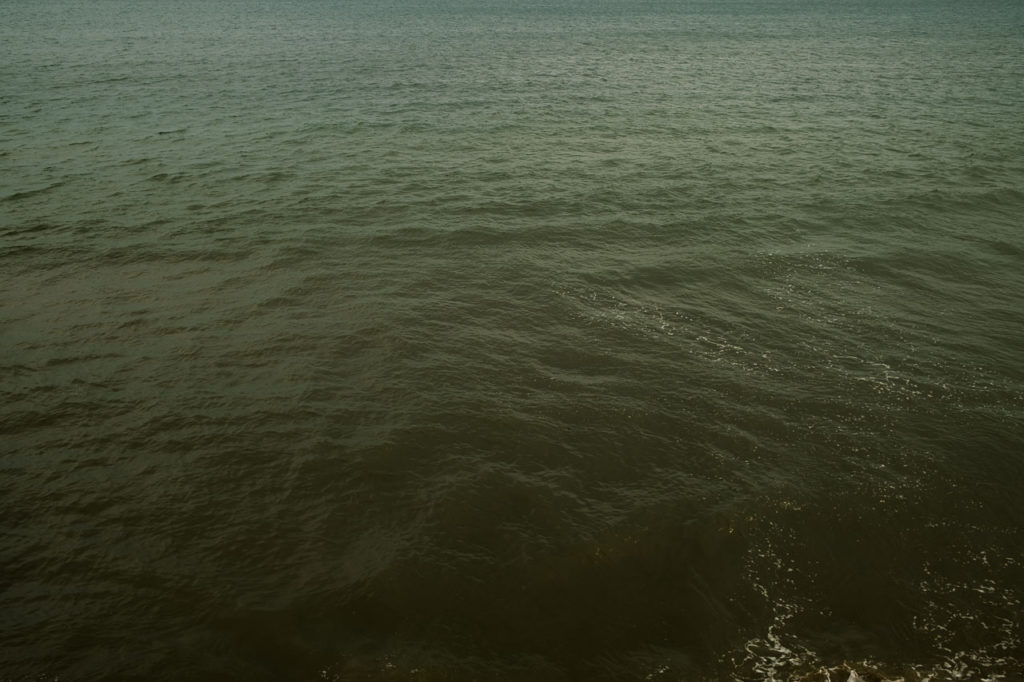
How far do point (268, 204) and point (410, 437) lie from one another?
1339cm

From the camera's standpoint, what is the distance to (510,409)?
11.7 m

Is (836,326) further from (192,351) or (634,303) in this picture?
(192,351)

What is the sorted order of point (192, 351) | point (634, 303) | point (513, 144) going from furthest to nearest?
point (513, 144), point (634, 303), point (192, 351)

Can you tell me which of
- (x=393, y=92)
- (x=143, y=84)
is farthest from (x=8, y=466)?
(x=143, y=84)

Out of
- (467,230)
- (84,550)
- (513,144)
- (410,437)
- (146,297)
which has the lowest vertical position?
(84,550)

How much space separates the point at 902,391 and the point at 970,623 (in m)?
5.32

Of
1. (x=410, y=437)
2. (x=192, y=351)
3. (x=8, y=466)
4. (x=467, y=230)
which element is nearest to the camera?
(x=8, y=466)

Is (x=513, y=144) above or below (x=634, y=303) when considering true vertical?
above

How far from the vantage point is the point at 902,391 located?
12070 mm

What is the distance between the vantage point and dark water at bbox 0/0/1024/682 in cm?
793

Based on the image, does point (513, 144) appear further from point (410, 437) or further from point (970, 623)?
point (970, 623)

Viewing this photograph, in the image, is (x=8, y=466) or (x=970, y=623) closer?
(x=970, y=623)

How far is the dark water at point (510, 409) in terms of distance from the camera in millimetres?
7926

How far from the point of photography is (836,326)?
14102 mm
